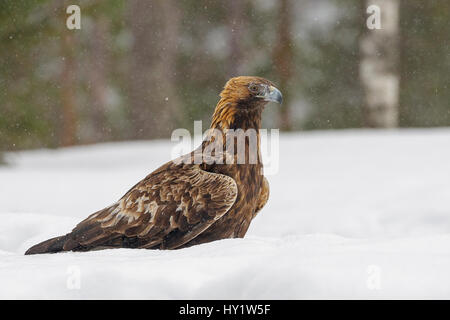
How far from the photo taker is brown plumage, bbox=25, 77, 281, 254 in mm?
4352

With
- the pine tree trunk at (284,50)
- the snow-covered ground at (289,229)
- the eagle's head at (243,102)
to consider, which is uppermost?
the pine tree trunk at (284,50)

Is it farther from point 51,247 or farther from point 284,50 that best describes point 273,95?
point 284,50

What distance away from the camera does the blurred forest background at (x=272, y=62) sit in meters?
15.3

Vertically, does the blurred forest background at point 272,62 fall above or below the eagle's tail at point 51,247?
above

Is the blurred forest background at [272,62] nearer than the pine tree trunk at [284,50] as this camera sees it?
Yes

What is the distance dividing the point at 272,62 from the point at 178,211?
1404 centimetres

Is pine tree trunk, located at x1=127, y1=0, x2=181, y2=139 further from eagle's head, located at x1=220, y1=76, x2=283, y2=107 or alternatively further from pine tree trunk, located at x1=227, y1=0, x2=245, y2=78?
eagle's head, located at x1=220, y1=76, x2=283, y2=107

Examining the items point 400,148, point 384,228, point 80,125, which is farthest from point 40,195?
point 80,125

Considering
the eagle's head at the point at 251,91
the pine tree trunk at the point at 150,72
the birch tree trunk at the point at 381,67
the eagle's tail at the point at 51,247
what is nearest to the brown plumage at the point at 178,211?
the eagle's tail at the point at 51,247

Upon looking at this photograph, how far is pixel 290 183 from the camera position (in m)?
8.80

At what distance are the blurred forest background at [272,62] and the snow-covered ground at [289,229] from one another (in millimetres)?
2479

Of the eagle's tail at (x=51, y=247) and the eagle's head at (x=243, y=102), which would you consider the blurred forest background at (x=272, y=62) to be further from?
the eagle's tail at (x=51, y=247)

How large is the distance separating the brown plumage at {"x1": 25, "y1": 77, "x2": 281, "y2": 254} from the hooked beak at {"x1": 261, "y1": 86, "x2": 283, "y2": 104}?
426mm

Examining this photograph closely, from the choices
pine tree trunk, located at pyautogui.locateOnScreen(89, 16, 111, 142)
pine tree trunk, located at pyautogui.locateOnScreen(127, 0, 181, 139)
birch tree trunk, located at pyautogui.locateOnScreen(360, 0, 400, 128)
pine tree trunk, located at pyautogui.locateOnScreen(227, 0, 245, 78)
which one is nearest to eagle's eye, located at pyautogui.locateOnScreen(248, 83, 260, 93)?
birch tree trunk, located at pyautogui.locateOnScreen(360, 0, 400, 128)
